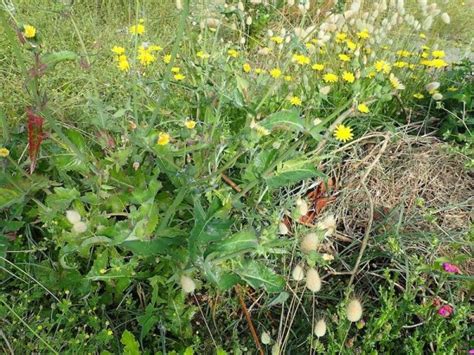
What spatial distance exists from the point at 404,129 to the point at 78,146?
107 centimetres

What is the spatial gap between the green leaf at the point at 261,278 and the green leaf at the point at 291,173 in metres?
0.18

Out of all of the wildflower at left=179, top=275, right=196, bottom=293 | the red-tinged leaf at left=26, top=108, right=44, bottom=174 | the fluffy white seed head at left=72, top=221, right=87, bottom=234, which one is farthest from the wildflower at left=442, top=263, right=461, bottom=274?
the red-tinged leaf at left=26, top=108, right=44, bottom=174

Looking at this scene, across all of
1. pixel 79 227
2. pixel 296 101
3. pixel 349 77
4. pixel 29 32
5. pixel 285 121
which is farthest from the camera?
pixel 349 77

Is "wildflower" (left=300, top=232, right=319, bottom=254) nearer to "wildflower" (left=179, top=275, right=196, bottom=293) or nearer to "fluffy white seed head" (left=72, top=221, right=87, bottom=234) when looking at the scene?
"wildflower" (left=179, top=275, right=196, bottom=293)

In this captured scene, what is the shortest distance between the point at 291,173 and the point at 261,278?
240 mm

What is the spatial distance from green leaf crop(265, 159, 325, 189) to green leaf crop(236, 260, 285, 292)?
0.60ft

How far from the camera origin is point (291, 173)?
1.29m

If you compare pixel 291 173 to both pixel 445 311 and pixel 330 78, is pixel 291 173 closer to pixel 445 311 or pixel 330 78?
pixel 445 311

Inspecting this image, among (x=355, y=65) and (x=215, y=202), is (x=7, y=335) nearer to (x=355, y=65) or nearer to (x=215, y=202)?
(x=215, y=202)

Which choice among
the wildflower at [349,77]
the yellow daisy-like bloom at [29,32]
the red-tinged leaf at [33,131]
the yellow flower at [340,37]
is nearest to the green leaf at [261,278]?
the red-tinged leaf at [33,131]

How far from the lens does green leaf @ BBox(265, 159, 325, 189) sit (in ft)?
4.14

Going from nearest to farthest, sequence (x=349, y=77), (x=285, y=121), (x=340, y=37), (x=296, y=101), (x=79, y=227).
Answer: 1. (x=79, y=227)
2. (x=285, y=121)
3. (x=296, y=101)
4. (x=349, y=77)
5. (x=340, y=37)

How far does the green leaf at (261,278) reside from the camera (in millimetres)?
1203

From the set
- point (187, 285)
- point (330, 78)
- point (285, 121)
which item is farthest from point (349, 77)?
point (187, 285)
